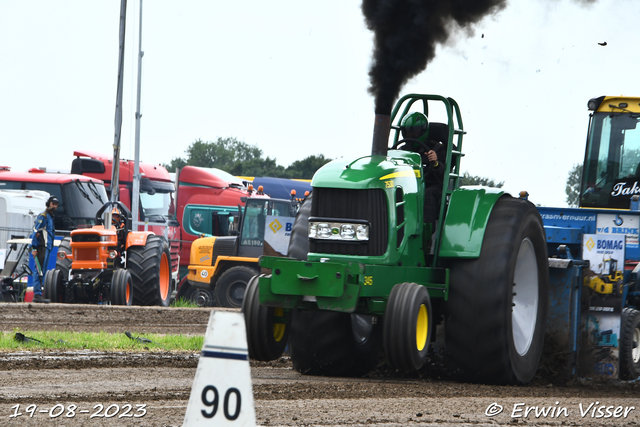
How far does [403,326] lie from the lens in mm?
6508

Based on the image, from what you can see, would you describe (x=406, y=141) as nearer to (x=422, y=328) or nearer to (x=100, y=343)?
(x=422, y=328)

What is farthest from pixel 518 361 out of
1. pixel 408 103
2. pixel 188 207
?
pixel 188 207

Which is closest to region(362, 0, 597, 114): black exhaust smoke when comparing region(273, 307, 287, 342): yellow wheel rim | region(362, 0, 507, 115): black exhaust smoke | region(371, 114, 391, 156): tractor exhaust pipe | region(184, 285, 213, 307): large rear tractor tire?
region(362, 0, 507, 115): black exhaust smoke

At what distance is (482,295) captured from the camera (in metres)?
7.13

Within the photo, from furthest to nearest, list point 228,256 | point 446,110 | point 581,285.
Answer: point 228,256 < point 581,285 < point 446,110

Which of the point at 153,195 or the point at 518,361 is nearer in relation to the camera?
the point at 518,361

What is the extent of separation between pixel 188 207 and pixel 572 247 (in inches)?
727

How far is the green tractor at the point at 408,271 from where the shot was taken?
6715mm

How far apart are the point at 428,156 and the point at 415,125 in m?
0.40

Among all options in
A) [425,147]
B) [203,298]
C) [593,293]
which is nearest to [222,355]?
[425,147]

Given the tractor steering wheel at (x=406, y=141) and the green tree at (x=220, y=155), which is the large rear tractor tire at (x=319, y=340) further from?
the green tree at (x=220, y=155)

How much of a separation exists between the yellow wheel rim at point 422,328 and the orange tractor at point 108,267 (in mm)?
9298

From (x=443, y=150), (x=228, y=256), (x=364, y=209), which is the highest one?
(x=443, y=150)

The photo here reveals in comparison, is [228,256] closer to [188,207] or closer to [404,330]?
[188,207]
